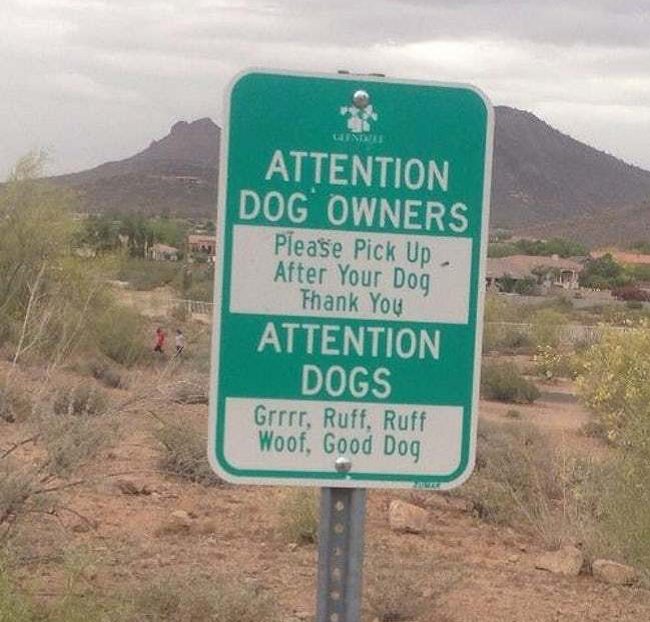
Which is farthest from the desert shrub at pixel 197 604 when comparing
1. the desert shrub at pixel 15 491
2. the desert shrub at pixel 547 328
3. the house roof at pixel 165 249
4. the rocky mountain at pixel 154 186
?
the rocky mountain at pixel 154 186

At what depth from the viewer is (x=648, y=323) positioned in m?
17.3

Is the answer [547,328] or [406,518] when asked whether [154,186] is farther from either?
[406,518]

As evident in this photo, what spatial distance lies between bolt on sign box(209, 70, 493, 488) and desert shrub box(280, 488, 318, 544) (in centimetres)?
872

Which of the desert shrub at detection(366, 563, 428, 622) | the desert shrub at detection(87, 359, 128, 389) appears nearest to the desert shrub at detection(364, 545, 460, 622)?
the desert shrub at detection(366, 563, 428, 622)

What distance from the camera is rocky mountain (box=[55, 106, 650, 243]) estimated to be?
10106cm

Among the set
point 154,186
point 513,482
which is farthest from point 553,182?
point 513,482

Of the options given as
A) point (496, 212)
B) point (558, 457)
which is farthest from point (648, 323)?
point (496, 212)

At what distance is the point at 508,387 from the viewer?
34.2 metres

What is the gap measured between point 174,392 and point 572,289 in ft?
263

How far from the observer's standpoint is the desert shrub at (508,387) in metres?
34.1

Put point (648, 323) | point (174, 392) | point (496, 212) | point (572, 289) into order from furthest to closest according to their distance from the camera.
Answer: point (496, 212) → point (572, 289) → point (648, 323) → point (174, 392)

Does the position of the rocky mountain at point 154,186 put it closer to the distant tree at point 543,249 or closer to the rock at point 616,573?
the distant tree at point 543,249

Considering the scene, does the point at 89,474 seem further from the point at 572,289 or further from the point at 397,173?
the point at 572,289

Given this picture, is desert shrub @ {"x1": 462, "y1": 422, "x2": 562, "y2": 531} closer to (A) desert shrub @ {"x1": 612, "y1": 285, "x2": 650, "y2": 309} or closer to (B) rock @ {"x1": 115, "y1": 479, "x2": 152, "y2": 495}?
(B) rock @ {"x1": 115, "y1": 479, "x2": 152, "y2": 495}
